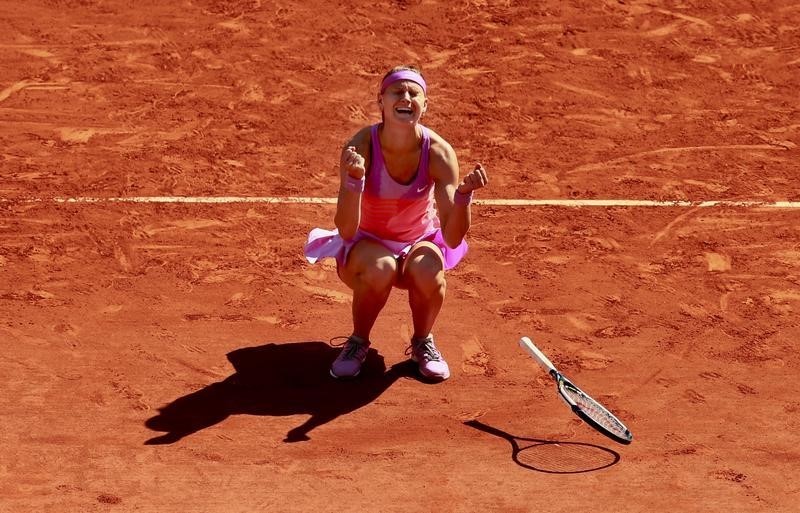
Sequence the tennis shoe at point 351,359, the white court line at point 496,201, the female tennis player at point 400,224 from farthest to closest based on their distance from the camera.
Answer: the white court line at point 496,201 < the tennis shoe at point 351,359 < the female tennis player at point 400,224

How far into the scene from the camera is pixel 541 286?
9.78m

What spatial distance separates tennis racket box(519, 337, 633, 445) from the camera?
303 inches

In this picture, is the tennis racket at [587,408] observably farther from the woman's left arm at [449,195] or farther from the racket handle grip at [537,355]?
the woman's left arm at [449,195]

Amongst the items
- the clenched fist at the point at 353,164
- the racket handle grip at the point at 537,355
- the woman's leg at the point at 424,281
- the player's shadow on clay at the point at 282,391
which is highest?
the clenched fist at the point at 353,164

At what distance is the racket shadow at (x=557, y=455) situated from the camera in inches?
303

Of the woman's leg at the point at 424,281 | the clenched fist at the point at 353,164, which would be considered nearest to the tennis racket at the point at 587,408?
the woman's leg at the point at 424,281

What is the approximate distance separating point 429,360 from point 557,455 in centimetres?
112

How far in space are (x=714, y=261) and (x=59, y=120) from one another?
5.25m

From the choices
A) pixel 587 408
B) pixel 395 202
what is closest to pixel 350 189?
pixel 395 202

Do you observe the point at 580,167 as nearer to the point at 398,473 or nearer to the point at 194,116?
the point at 194,116

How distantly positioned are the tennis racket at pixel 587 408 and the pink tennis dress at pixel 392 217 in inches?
37.9

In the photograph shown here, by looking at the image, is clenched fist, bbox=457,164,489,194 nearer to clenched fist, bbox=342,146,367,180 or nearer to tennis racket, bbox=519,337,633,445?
clenched fist, bbox=342,146,367,180

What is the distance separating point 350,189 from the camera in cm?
812

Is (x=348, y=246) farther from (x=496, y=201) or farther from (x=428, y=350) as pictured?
(x=496, y=201)
